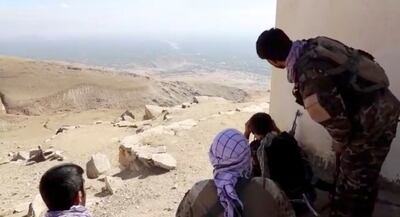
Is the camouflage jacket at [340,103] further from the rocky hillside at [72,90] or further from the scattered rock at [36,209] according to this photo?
the rocky hillside at [72,90]

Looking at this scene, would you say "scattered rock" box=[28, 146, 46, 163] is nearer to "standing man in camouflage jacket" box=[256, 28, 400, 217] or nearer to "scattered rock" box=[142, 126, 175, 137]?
"scattered rock" box=[142, 126, 175, 137]

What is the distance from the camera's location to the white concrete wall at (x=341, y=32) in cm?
384

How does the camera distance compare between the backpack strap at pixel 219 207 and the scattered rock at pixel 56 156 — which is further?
the scattered rock at pixel 56 156

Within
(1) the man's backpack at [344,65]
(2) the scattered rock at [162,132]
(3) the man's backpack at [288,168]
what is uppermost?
(1) the man's backpack at [344,65]

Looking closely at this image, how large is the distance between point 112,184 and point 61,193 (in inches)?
181

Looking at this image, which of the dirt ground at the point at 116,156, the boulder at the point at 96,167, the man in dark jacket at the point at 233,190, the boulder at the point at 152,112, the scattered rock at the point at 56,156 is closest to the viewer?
the man in dark jacket at the point at 233,190

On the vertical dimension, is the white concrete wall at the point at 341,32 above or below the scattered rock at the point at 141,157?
above

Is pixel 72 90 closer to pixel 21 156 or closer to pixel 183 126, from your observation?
pixel 21 156

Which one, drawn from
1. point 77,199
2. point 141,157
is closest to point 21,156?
point 141,157

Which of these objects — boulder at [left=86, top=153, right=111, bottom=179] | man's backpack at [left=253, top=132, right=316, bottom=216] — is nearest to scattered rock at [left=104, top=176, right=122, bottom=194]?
→ boulder at [left=86, top=153, right=111, bottom=179]

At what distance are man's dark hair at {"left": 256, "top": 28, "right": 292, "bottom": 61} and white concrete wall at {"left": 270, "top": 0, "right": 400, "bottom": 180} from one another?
4.53ft

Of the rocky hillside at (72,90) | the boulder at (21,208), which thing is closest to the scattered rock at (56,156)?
the boulder at (21,208)

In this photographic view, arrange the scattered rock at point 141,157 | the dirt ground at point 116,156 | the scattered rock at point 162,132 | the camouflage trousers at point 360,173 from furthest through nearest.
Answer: the scattered rock at point 162,132, the scattered rock at point 141,157, the dirt ground at point 116,156, the camouflage trousers at point 360,173

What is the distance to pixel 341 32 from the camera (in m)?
4.28
